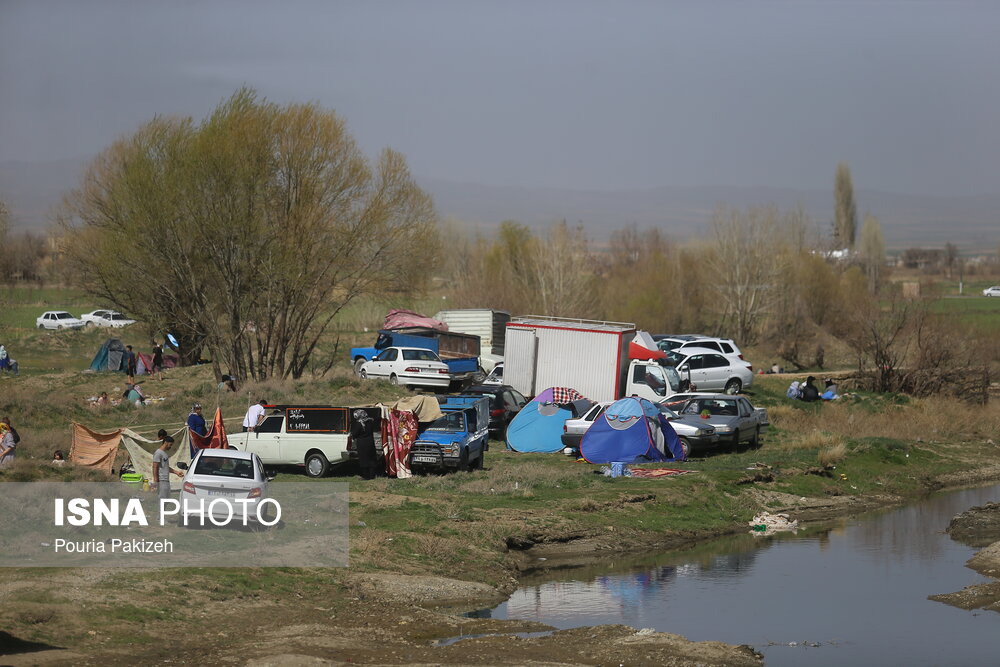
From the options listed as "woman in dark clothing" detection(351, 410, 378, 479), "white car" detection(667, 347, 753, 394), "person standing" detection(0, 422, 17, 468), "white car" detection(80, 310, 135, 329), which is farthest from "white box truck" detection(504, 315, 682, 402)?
"white car" detection(80, 310, 135, 329)

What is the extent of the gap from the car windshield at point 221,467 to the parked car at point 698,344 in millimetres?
27794

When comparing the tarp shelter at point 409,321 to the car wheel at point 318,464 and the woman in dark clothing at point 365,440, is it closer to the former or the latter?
the car wheel at point 318,464

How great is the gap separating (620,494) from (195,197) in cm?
2257

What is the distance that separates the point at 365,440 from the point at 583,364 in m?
13.8

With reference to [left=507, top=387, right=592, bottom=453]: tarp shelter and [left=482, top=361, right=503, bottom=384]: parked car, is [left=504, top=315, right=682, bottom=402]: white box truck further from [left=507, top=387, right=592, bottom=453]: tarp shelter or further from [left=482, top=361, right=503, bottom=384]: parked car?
[left=507, top=387, right=592, bottom=453]: tarp shelter

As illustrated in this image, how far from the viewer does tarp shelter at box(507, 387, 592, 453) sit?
1265 inches

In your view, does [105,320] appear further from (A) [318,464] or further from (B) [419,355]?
(A) [318,464]

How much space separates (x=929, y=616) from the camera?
1864cm

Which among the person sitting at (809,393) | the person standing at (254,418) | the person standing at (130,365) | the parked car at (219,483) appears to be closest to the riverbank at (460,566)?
the person standing at (254,418)

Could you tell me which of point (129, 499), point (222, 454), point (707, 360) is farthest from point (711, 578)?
point (707, 360)

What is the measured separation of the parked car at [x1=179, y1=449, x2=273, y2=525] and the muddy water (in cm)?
482

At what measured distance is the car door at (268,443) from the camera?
26250 millimetres

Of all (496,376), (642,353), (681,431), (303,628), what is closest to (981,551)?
(681,431)

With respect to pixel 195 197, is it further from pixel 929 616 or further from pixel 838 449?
pixel 929 616
